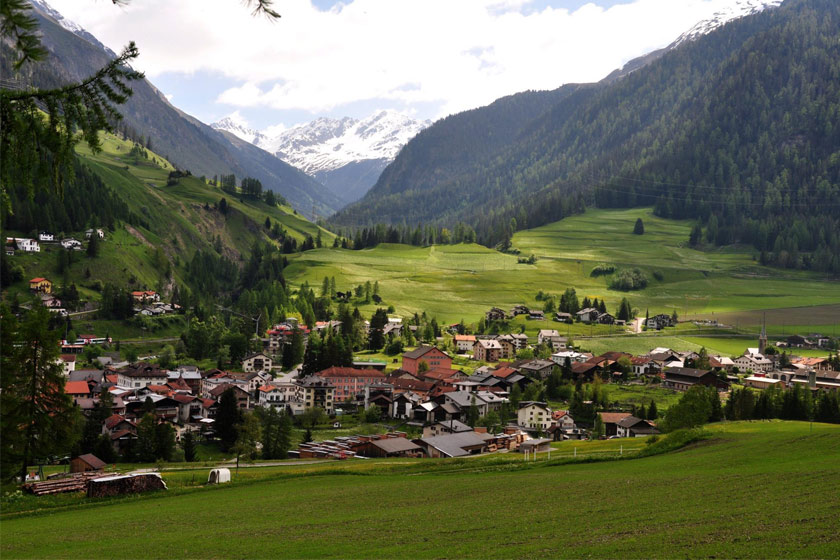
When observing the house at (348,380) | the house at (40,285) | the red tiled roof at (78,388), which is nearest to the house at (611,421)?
the house at (348,380)

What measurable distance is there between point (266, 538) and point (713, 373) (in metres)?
86.6

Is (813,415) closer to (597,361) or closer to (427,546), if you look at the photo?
(597,361)

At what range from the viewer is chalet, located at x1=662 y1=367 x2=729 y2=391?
303ft

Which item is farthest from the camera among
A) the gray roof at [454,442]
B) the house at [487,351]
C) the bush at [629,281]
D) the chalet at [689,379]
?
the bush at [629,281]

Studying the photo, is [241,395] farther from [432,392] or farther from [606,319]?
[606,319]

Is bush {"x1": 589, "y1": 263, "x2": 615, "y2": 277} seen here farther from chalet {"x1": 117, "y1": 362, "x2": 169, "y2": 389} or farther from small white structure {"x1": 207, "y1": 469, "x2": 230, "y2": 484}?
small white structure {"x1": 207, "y1": 469, "x2": 230, "y2": 484}

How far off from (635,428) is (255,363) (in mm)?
61266

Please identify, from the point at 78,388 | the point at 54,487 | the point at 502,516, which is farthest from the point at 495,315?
the point at 502,516

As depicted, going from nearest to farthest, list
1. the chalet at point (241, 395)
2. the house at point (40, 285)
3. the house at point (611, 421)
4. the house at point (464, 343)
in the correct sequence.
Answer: the house at point (611, 421), the chalet at point (241, 395), the house at point (40, 285), the house at point (464, 343)

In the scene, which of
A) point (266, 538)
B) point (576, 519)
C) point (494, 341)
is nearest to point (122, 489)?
point (266, 538)

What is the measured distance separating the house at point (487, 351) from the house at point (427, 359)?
10269 millimetres

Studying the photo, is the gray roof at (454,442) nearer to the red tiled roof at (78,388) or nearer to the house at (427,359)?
the house at (427,359)

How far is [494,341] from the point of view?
12138cm

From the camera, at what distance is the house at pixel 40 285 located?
4788 inches
